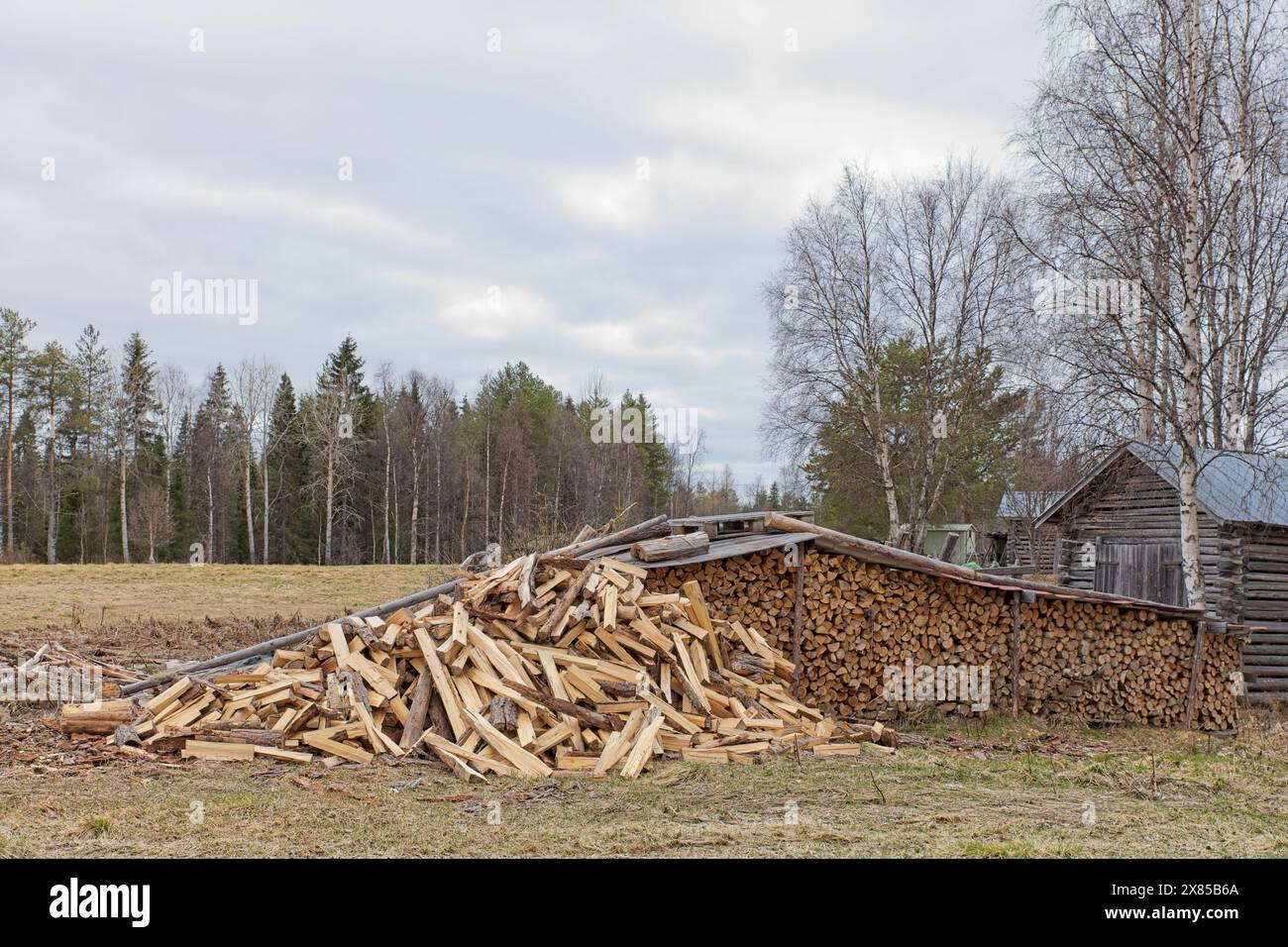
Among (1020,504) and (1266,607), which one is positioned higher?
(1020,504)

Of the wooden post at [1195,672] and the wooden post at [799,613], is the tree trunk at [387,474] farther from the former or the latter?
the wooden post at [1195,672]

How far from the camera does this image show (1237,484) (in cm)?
1800

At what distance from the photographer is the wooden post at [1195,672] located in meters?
13.7

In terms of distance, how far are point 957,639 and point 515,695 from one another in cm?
623

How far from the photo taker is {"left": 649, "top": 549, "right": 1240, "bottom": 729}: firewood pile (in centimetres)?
1161

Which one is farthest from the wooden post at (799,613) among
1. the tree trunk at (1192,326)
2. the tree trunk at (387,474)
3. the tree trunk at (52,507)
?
the tree trunk at (52,507)

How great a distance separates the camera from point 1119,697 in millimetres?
13305

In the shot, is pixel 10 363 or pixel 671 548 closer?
pixel 671 548

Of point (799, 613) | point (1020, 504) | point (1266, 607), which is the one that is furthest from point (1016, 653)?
point (1020, 504)

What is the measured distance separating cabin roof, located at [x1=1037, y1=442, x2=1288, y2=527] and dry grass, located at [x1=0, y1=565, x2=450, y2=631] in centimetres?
1620

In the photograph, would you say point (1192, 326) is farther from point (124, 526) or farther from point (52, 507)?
point (52, 507)

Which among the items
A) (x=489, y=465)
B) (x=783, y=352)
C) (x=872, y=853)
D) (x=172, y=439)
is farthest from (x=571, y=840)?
(x=172, y=439)

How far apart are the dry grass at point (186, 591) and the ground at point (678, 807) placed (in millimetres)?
10712

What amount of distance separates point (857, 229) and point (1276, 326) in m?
15.0
